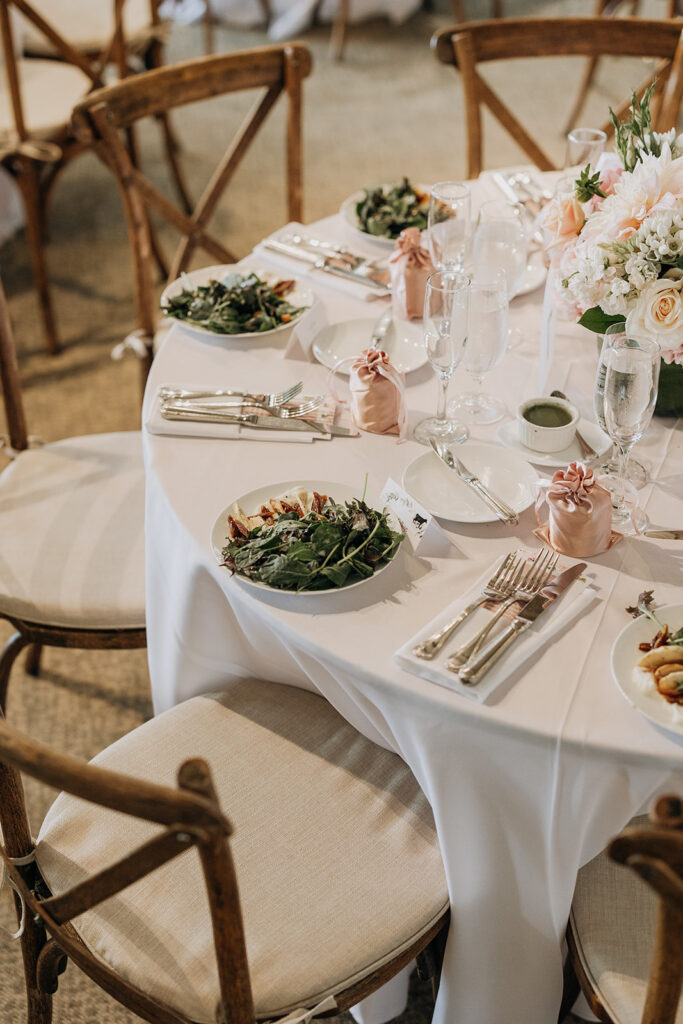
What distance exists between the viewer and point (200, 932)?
1174mm

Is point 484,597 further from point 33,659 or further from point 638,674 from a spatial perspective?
point 33,659

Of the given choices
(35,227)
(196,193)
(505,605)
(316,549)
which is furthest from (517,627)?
(196,193)

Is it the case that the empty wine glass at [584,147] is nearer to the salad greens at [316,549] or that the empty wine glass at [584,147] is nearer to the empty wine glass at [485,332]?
the empty wine glass at [485,332]

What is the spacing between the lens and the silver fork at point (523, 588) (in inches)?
43.7

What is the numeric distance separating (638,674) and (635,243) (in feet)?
1.85

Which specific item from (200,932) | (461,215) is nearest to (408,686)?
(200,932)

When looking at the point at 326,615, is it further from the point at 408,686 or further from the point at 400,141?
the point at 400,141

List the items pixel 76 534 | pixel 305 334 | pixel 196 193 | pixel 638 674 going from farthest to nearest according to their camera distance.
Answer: pixel 196 193 < pixel 76 534 < pixel 305 334 < pixel 638 674

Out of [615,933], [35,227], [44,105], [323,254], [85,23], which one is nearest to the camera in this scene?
[615,933]

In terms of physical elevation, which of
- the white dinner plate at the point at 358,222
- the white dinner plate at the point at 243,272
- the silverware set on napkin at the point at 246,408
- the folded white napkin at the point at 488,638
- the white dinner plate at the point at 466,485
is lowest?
the folded white napkin at the point at 488,638

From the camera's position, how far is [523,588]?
1.20 meters

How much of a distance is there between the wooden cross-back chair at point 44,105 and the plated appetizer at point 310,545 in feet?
6.67

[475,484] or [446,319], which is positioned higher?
[446,319]

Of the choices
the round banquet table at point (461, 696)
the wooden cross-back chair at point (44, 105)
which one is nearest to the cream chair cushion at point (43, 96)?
the wooden cross-back chair at point (44, 105)
